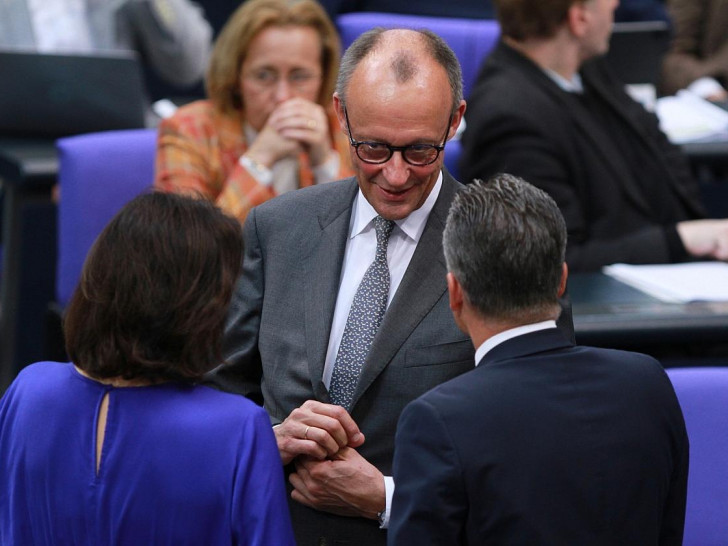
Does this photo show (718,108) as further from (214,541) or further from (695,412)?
(214,541)

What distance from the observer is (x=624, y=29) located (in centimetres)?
434

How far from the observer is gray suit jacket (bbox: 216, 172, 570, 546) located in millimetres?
1698

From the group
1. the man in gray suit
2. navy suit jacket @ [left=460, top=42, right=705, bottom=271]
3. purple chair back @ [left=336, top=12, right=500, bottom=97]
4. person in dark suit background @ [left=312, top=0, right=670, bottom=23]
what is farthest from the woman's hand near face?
person in dark suit background @ [left=312, top=0, right=670, bottom=23]

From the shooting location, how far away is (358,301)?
1.78 meters

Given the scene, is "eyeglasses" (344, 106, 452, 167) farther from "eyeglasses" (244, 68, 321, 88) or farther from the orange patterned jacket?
"eyeglasses" (244, 68, 321, 88)

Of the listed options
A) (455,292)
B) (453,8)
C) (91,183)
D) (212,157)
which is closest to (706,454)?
(455,292)

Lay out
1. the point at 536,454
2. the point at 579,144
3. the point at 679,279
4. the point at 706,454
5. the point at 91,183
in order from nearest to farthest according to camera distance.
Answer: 1. the point at 536,454
2. the point at 706,454
3. the point at 679,279
4. the point at 91,183
5. the point at 579,144

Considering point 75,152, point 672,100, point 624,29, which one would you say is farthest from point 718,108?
point 75,152

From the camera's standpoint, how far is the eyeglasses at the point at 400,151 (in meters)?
1.74

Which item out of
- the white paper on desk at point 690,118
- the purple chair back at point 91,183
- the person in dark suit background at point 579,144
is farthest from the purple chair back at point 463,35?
the purple chair back at point 91,183

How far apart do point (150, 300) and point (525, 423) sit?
526mm

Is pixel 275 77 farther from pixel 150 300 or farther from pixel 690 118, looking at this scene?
pixel 690 118

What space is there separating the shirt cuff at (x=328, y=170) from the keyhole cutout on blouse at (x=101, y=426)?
141 cm

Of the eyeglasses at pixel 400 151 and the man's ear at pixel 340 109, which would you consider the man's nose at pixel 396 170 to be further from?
the man's ear at pixel 340 109
